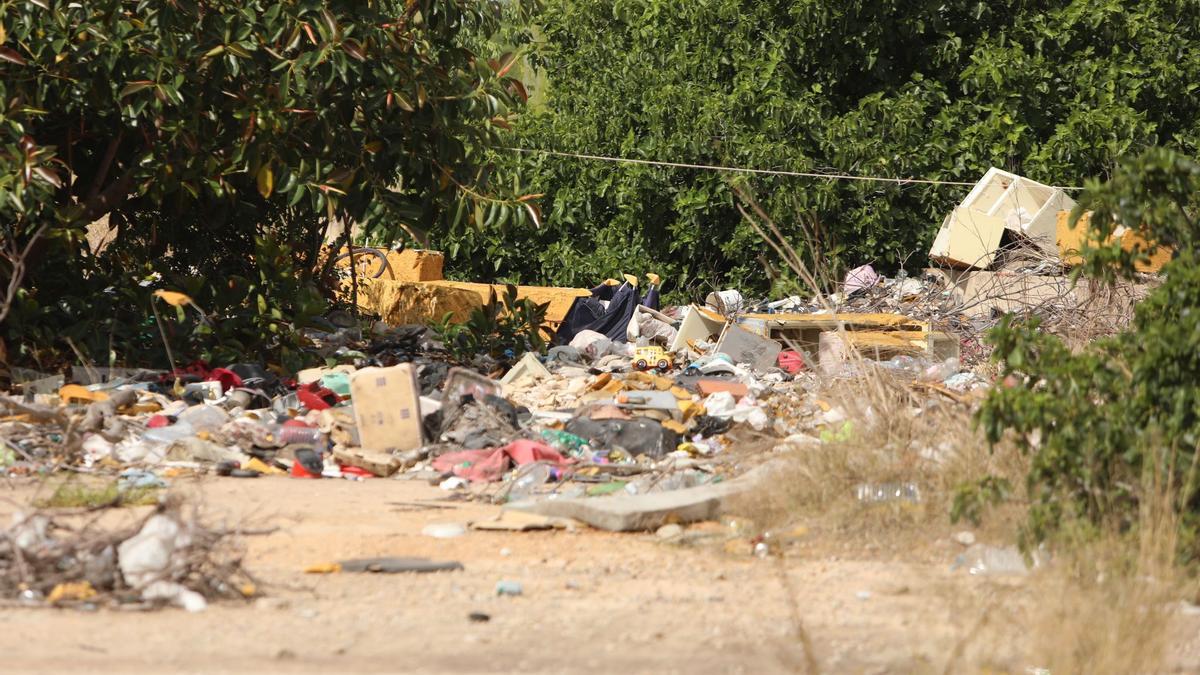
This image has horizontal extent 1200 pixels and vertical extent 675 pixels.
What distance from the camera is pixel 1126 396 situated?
4793mm

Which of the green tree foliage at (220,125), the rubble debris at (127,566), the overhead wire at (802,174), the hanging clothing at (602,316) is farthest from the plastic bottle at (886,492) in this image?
the overhead wire at (802,174)

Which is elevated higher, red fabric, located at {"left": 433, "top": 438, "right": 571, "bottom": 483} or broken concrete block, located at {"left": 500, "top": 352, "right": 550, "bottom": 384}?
red fabric, located at {"left": 433, "top": 438, "right": 571, "bottom": 483}

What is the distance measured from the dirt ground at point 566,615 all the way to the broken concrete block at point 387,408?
5.29 ft

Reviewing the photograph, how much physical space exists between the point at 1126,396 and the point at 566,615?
2069 millimetres

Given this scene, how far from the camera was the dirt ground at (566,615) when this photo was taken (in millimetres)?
3967

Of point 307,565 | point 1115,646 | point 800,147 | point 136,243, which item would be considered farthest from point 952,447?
point 800,147

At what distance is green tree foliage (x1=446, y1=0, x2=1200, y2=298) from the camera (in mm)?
13547

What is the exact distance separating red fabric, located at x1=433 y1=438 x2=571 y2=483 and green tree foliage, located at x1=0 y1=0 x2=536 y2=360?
7.53 ft

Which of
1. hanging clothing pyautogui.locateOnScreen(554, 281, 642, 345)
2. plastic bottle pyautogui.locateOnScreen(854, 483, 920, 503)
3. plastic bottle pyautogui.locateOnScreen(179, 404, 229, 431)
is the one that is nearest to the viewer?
plastic bottle pyautogui.locateOnScreen(854, 483, 920, 503)

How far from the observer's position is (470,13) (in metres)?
9.35

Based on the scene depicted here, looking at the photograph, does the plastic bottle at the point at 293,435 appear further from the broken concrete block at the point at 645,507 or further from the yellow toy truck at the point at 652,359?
the yellow toy truck at the point at 652,359

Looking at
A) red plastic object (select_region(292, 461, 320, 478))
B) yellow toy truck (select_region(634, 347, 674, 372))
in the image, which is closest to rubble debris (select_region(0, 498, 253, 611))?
red plastic object (select_region(292, 461, 320, 478))

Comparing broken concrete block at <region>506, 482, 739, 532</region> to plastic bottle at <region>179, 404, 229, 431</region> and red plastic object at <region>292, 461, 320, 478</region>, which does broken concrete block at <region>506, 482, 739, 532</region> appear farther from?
plastic bottle at <region>179, 404, 229, 431</region>

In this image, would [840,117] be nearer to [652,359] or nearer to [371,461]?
[652,359]
